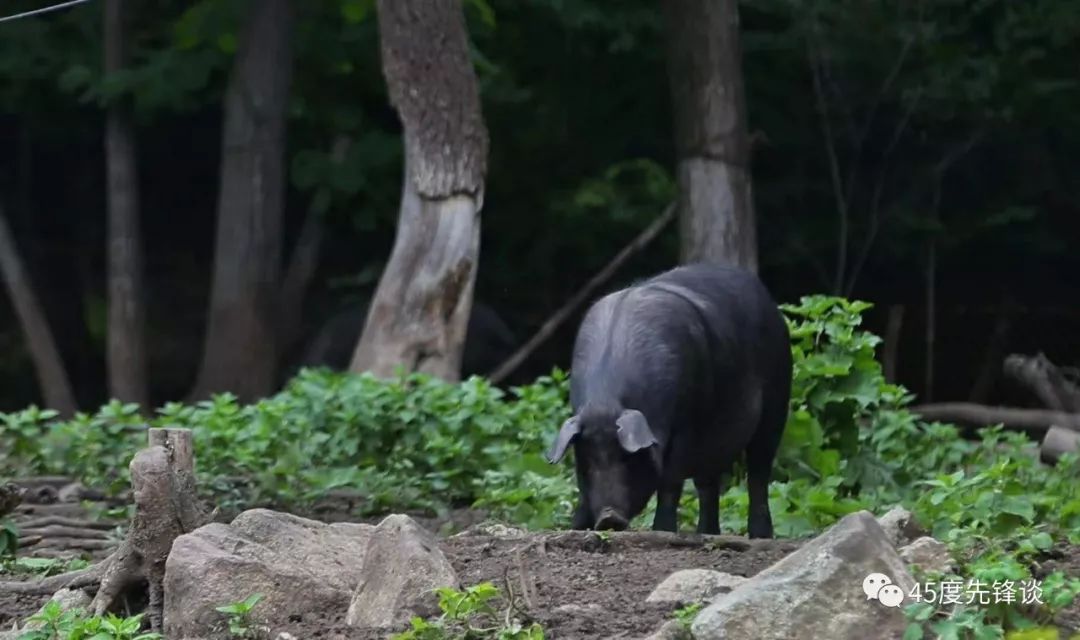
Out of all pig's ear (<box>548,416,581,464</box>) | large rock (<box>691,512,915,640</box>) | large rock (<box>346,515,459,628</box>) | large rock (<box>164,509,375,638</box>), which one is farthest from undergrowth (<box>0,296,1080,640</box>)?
large rock (<box>691,512,915,640</box>)

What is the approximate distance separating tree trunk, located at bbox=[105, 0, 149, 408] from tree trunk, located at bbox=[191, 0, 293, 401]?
2.67 ft

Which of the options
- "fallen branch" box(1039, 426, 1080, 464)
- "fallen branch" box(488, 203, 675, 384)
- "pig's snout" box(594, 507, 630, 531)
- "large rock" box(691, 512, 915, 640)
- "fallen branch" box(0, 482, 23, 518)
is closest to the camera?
"large rock" box(691, 512, 915, 640)

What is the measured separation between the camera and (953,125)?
16.2 m

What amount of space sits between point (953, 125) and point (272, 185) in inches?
242

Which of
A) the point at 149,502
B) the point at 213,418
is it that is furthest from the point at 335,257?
the point at 149,502

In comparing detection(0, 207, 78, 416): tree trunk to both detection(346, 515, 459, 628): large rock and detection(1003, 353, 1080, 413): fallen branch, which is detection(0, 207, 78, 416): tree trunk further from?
detection(346, 515, 459, 628): large rock

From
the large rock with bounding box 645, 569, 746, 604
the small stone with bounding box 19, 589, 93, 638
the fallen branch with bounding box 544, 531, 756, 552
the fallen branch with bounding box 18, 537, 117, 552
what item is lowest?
the fallen branch with bounding box 18, 537, 117, 552

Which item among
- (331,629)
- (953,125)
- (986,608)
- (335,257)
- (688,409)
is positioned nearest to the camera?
(986,608)

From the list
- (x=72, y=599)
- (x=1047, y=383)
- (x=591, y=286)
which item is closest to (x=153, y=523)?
(x=72, y=599)

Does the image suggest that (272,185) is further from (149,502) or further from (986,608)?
(986,608)

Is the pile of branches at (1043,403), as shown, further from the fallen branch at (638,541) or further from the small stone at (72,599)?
the small stone at (72,599)

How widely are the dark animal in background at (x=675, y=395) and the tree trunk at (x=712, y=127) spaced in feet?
16.6

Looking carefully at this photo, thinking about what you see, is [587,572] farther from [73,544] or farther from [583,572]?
[73,544]

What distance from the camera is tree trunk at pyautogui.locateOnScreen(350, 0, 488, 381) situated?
38.5 ft
